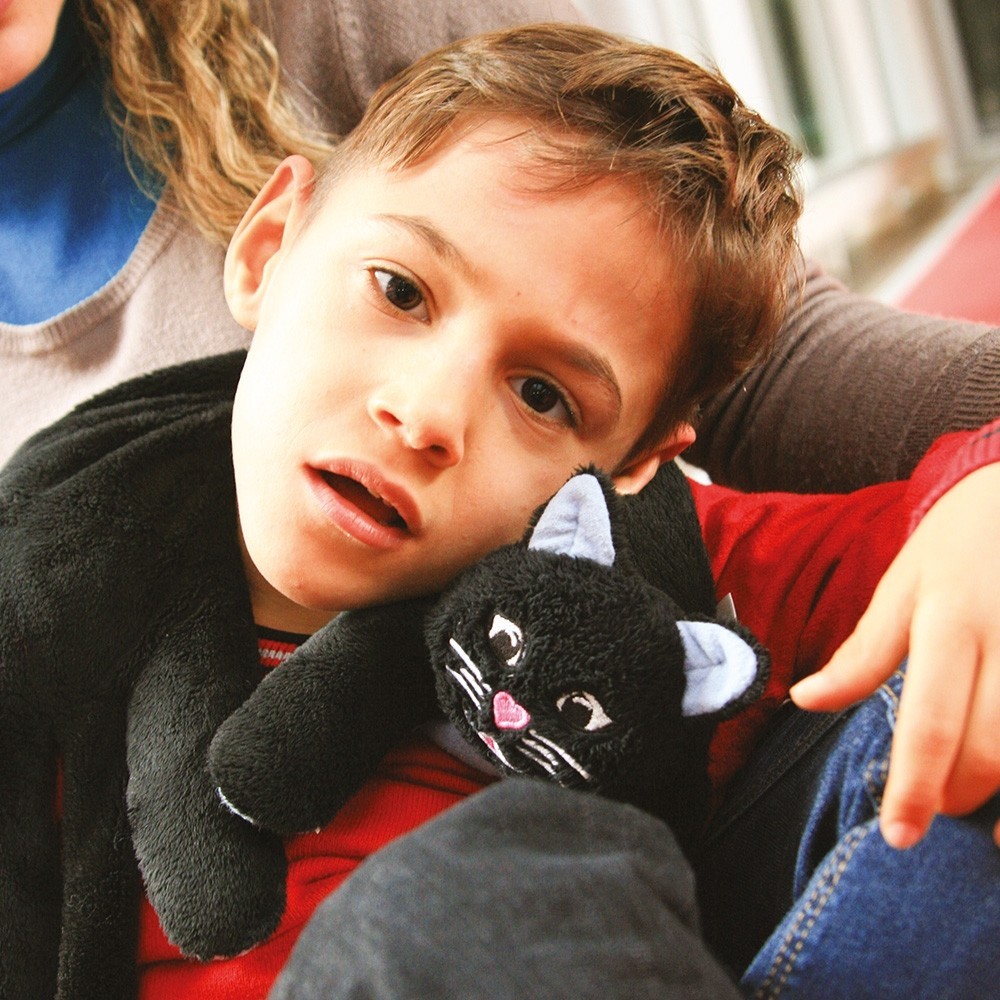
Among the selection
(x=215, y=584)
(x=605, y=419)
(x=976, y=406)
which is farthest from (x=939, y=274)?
(x=215, y=584)

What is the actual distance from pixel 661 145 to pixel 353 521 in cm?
32

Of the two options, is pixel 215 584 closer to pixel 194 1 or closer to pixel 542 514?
pixel 542 514

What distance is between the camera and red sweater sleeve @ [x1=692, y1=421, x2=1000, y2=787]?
0.63 metres

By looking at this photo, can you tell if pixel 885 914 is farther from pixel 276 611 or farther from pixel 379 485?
pixel 276 611

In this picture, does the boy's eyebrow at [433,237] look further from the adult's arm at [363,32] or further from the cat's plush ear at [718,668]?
the adult's arm at [363,32]

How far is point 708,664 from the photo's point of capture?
1.50ft

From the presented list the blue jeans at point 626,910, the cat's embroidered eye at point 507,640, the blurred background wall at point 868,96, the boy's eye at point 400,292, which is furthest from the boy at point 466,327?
the blurred background wall at point 868,96

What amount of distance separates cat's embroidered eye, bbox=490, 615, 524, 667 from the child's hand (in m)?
0.13

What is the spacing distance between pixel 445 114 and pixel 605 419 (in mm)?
227

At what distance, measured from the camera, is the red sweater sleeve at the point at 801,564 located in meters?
0.63

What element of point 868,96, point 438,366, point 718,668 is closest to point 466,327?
point 438,366

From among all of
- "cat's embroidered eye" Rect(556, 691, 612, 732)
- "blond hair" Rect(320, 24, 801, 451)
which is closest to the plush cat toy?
"cat's embroidered eye" Rect(556, 691, 612, 732)

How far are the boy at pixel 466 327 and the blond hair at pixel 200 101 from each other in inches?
7.0

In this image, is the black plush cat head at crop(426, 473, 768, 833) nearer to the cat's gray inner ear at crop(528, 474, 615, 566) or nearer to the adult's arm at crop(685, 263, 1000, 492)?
the cat's gray inner ear at crop(528, 474, 615, 566)
